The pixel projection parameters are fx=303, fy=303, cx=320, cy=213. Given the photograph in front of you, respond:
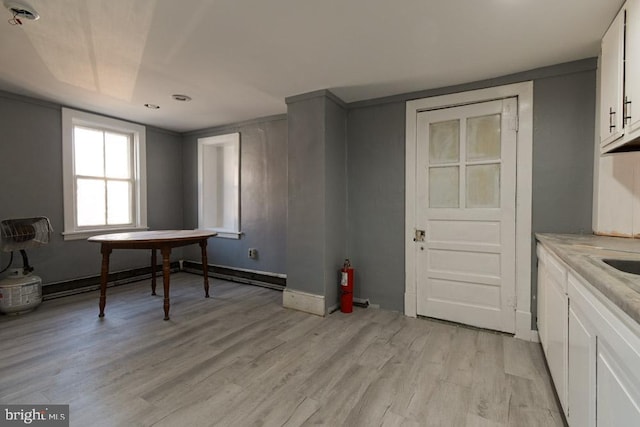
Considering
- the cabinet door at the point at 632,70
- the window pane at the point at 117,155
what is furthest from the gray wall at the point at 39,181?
the cabinet door at the point at 632,70

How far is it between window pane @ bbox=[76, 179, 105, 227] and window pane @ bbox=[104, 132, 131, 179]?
239 millimetres

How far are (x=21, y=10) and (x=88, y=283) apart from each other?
327 centimetres

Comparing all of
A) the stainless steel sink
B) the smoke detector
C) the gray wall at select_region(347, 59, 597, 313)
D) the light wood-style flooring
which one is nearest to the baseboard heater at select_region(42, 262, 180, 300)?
the light wood-style flooring

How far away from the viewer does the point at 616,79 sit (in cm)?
180

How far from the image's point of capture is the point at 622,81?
1.74m

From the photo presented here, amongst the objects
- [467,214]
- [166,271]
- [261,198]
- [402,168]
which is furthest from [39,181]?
[467,214]

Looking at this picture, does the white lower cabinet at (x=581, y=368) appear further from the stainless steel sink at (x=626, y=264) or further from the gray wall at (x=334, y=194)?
the gray wall at (x=334, y=194)

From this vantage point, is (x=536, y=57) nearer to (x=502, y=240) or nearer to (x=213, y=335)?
(x=502, y=240)

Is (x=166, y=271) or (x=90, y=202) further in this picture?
(x=90, y=202)

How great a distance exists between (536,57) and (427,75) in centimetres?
80

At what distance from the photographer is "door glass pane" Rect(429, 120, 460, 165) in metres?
2.92

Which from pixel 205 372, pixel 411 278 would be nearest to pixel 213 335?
pixel 205 372

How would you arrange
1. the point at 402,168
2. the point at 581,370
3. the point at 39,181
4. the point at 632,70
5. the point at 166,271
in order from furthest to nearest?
the point at 39,181, the point at 402,168, the point at 166,271, the point at 632,70, the point at 581,370

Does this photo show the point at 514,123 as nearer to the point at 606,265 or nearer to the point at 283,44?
the point at 606,265
